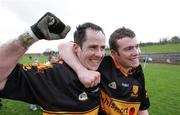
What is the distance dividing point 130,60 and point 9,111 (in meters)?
7.67

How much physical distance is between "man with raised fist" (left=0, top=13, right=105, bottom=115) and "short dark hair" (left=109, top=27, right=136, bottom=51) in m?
0.82

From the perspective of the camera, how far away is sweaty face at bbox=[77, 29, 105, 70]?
3082mm

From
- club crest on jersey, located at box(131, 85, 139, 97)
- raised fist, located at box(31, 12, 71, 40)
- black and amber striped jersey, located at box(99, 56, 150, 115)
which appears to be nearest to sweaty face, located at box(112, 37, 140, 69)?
black and amber striped jersey, located at box(99, 56, 150, 115)

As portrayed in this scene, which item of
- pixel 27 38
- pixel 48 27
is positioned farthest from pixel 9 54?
pixel 48 27

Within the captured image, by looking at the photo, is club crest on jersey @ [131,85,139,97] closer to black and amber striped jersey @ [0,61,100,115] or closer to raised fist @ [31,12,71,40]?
black and amber striped jersey @ [0,61,100,115]

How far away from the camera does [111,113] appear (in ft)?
11.9

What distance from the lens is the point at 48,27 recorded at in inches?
90.4

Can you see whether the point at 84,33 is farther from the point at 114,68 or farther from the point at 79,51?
the point at 114,68

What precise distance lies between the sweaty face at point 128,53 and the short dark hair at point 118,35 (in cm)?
6

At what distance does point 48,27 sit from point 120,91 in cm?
166

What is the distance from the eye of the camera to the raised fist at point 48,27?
2262mm

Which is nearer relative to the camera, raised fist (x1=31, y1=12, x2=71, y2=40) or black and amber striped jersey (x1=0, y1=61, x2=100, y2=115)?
raised fist (x1=31, y1=12, x2=71, y2=40)

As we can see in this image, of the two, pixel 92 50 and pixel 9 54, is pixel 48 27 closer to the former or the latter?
pixel 9 54

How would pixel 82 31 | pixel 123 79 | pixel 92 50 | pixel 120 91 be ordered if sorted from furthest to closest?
pixel 123 79 → pixel 120 91 → pixel 82 31 → pixel 92 50
